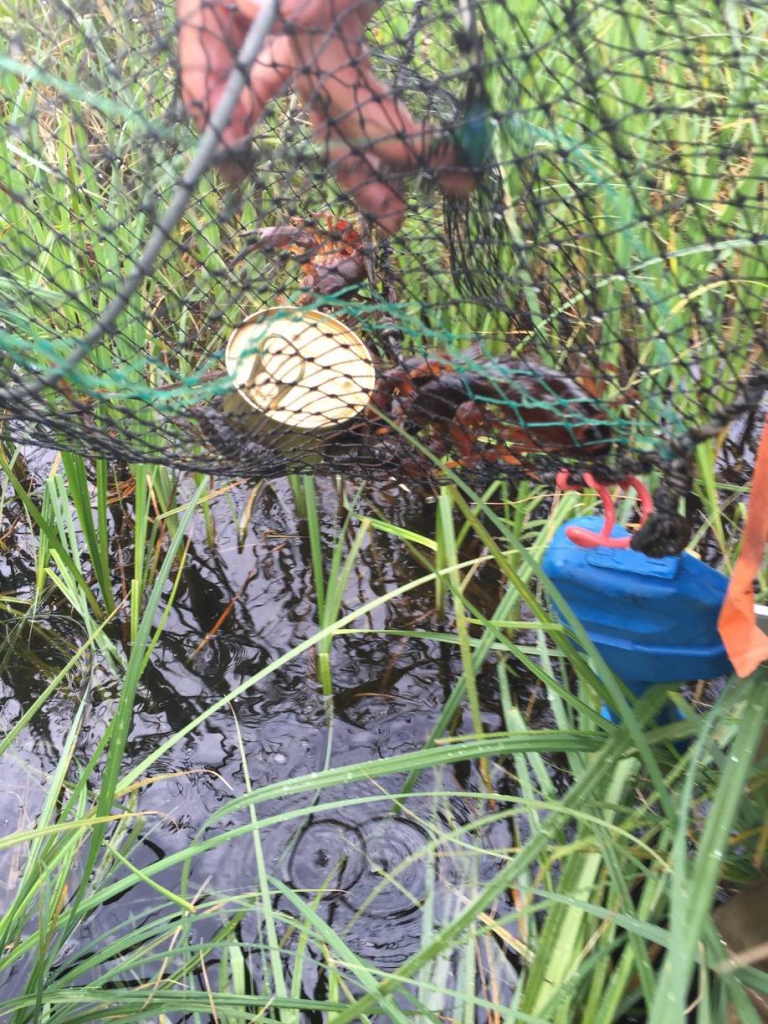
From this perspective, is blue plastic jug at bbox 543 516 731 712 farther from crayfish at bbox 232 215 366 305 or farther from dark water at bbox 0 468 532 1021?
crayfish at bbox 232 215 366 305

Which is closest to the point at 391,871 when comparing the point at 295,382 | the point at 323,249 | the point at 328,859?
the point at 328,859

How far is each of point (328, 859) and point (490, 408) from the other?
686 mm

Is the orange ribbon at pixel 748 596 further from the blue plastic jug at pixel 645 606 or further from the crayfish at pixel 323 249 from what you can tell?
the crayfish at pixel 323 249

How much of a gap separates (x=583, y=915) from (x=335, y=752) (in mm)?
512

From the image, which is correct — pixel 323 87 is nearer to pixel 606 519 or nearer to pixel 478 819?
pixel 606 519

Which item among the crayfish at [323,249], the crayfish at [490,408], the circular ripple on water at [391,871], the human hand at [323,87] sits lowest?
the circular ripple on water at [391,871]

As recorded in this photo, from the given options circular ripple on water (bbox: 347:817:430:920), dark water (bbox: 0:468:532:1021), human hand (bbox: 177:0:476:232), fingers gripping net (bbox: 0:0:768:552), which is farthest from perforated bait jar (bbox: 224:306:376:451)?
circular ripple on water (bbox: 347:817:430:920)

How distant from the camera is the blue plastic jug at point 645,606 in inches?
34.1

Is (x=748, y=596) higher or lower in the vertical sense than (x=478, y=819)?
higher

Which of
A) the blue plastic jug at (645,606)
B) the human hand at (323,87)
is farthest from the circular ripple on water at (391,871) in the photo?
the human hand at (323,87)

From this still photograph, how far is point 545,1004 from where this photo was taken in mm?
871

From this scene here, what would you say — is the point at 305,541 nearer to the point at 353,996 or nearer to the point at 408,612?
the point at 408,612

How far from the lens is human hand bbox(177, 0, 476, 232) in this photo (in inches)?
25.0

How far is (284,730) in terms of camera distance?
140 cm
